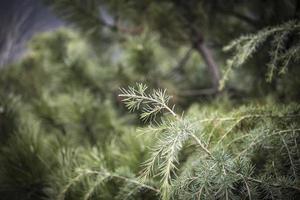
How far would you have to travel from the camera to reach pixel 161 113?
750 mm

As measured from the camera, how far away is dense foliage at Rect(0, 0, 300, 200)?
1.33 feet

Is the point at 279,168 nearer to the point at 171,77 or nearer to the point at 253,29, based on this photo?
the point at 253,29

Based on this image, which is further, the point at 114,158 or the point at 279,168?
the point at 114,158

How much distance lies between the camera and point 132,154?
28.1 inches

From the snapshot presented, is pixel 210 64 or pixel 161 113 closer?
pixel 161 113

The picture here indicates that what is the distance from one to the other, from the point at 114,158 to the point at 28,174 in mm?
243

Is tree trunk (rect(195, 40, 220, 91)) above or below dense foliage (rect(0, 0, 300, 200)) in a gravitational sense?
below

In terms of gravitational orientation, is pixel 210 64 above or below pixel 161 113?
below

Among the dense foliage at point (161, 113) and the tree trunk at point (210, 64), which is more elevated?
the dense foliage at point (161, 113)

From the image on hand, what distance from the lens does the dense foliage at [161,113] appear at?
40cm

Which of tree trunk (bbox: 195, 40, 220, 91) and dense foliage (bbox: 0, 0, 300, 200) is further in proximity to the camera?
tree trunk (bbox: 195, 40, 220, 91)

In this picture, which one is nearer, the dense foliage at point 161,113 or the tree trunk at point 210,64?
the dense foliage at point 161,113

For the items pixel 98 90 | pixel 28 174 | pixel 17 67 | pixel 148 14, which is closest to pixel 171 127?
pixel 28 174

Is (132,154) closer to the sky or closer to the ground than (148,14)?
closer to the ground
